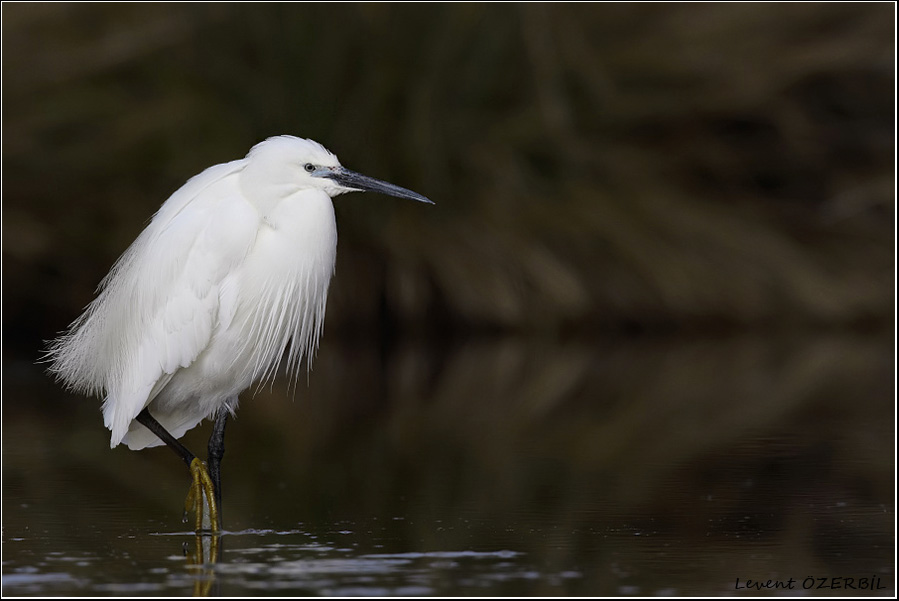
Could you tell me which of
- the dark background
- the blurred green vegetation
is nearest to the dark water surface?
the dark background

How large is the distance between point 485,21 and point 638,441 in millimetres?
5142

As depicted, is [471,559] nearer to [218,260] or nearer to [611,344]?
[218,260]

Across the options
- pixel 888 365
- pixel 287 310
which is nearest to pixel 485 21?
pixel 888 365

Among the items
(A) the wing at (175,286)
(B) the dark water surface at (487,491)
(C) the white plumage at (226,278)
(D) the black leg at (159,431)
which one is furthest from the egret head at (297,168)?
(B) the dark water surface at (487,491)

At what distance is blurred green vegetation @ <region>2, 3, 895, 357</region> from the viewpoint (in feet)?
31.2

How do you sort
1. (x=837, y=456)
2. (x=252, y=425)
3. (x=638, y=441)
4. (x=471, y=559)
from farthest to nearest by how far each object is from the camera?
(x=252, y=425), (x=638, y=441), (x=837, y=456), (x=471, y=559)

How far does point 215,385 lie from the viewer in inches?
161

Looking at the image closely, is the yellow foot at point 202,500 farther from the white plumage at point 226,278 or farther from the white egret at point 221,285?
the white plumage at point 226,278

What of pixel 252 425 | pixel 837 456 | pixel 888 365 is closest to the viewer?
pixel 837 456

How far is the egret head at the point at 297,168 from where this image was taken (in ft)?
12.4

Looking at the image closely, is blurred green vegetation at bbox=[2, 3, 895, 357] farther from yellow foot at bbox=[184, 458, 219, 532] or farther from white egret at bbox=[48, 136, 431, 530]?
yellow foot at bbox=[184, 458, 219, 532]

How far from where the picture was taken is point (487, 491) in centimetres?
415

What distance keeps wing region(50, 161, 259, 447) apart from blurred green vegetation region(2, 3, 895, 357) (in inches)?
208

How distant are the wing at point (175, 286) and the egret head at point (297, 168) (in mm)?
117
